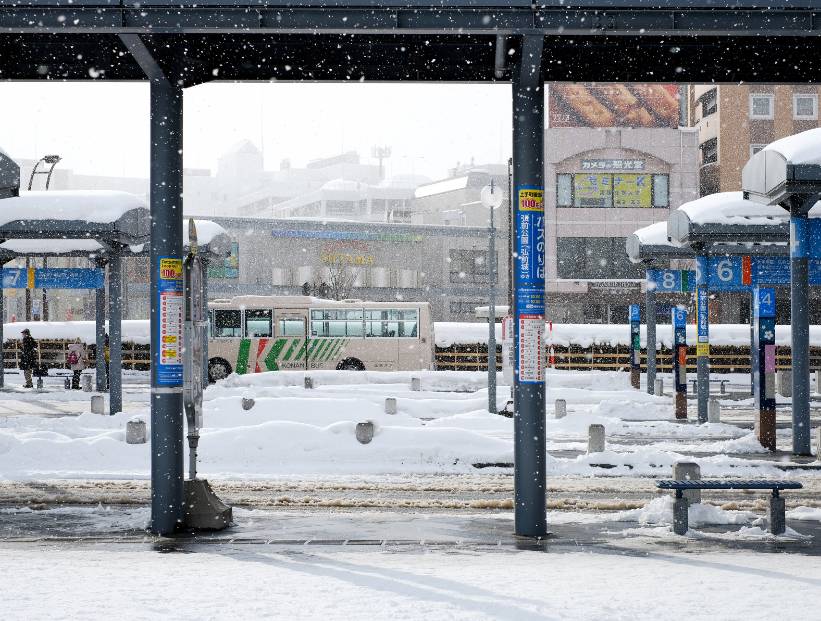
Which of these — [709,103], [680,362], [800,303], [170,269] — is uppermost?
[709,103]

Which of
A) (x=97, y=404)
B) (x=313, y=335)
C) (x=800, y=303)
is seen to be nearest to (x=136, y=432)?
(x=97, y=404)

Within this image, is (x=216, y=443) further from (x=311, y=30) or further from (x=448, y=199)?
(x=448, y=199)

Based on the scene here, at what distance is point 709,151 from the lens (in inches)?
2694

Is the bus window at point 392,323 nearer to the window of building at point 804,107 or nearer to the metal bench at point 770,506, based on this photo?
the metal bench at point 770,506

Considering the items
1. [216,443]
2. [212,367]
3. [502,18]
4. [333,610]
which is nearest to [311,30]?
[502,18]

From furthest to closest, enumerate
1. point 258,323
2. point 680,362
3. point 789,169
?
point 258,323 → point 680,362 → point 789,169

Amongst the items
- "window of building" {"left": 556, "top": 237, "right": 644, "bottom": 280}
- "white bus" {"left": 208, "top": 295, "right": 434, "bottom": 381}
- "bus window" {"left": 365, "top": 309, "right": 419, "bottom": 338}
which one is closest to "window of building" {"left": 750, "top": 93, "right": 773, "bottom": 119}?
"window of building" {"left": 556, "top": 237, "right": 644, "bottom": 280}

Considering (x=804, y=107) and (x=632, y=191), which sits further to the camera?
(x=804, y=107)

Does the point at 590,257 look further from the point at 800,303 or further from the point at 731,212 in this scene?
the point at 800,303

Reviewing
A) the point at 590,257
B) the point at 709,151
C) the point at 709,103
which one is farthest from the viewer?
the point at 709,151

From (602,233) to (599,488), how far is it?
164ft

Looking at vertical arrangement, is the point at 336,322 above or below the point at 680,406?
above

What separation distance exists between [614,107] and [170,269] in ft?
187

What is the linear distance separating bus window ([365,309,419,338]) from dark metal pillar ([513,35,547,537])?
31.9 meters
